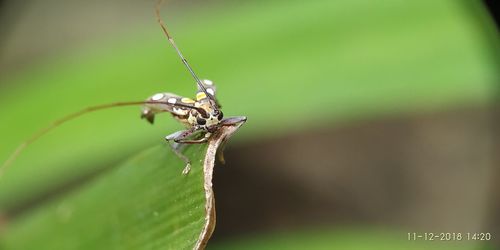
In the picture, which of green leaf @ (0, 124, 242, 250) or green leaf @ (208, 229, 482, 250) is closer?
green leaf @ (0, 124, 242, 250)

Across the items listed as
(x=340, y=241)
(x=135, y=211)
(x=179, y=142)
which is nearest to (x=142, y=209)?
(x=135, y=211)

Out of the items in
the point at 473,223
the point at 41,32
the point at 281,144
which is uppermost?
the point at 41,32

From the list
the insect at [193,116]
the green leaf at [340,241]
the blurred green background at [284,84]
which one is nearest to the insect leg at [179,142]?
the insect at [193,116]

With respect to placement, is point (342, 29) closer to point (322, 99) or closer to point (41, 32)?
point (322, 99)

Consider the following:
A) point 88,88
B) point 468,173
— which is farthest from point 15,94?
point 468,173

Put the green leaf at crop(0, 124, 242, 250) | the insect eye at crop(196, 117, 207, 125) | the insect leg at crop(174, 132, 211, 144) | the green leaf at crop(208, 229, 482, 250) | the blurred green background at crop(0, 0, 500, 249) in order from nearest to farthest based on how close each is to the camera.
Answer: the green leaf at crop(0, 124, 242, 250) → the insect leg at crop(174, 132, 211, 144) → the insect eye at crop(196, 117, 207, 125) → the blurred green background at crop(0, 0, 500, 249) → the green leaf at crop(208, 229, 482, 250)

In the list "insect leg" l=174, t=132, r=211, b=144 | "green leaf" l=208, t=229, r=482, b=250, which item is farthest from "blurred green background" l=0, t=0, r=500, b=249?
"insect leg" l=174, t=132, r=211, b=144

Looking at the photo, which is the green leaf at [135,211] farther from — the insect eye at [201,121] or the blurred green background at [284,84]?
the blurred green background at [284,84]

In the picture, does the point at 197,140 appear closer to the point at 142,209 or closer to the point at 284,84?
the point at 142,209

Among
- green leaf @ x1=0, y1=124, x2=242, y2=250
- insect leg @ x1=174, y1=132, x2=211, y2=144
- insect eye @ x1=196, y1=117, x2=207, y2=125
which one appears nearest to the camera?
green leaf @ x1=0, y1=124, x2=242, y2=250

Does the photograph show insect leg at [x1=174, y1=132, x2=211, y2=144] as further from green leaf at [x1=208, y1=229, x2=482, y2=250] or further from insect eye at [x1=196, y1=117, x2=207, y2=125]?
green leaf at [x1=208, y1=229, x2=482, y2=250]

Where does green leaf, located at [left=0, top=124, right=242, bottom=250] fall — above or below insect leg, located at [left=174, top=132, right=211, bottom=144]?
below
